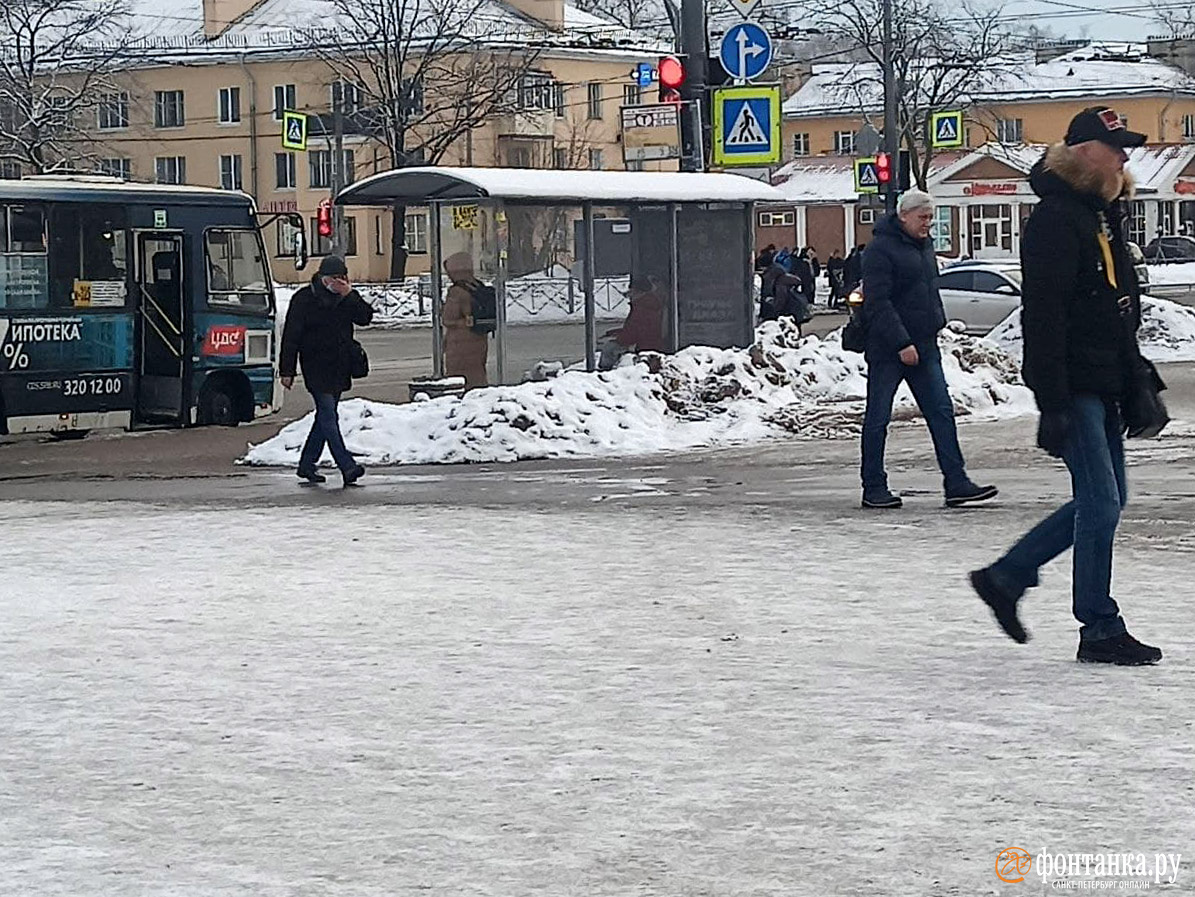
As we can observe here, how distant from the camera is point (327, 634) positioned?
827cm

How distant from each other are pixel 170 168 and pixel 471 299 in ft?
208

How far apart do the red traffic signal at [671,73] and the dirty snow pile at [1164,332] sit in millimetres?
8144

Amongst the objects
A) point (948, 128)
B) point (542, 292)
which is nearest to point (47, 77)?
point (948, 128)

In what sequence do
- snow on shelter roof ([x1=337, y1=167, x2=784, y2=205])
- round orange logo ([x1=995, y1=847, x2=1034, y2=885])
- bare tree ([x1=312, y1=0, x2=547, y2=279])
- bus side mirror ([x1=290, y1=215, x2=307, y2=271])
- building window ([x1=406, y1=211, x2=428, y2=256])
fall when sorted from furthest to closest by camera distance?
building window ([x1=406, y1=211, x2=428, y2=256]) → bare tree ([x1=312, y1=0, x2=547, y2=279]) → bus side mirror ([x1=290, y1=215, x2=307, y2=271]) → snow on shelter roof ([x1=337, y1=167, x2=784, y2=205]) → round orange logo ([x1=995, y1=847, x2=1034, y2=885])

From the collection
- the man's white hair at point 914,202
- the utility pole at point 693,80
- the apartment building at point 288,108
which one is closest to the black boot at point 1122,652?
the man's white hair at point 914,202

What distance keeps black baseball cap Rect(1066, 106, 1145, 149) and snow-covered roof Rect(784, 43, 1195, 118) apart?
78747 mm

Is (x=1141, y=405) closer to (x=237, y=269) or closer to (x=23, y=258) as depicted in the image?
(x=23, y=258)

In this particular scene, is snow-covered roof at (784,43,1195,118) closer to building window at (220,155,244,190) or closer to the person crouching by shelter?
building window at (220,155,244,190)

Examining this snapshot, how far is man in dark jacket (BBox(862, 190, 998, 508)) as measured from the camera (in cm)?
1192

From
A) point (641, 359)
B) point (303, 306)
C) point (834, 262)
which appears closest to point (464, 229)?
point (641, 359)

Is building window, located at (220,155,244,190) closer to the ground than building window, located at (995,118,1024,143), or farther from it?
closer to the ground

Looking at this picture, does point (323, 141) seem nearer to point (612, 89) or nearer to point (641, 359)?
point (612, 89)

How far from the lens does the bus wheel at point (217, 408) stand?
2112 cm

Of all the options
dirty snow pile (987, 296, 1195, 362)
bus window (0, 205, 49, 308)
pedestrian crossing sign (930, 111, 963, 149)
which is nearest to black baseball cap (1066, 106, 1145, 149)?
bus window (0, 205, 49, 308)
